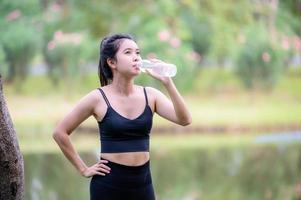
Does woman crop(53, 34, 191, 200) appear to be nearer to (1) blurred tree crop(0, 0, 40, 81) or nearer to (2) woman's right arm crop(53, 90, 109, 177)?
(2) woman's right arm crop(53, 90, 109, 177)

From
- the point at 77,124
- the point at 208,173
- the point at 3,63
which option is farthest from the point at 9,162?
the point at 208,173

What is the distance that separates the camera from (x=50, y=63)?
5816 mm

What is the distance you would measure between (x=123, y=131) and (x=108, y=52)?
0.25 metres

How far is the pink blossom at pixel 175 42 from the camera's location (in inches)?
235

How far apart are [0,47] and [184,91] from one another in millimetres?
1427

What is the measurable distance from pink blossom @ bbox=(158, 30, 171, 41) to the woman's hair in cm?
355

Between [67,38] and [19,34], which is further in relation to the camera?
[67,38]

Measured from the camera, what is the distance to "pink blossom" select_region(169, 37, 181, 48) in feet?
19.6

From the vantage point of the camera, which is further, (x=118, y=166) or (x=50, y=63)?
(x=50, y=63)

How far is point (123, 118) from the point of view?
225cm

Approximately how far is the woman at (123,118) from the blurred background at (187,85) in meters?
3.39

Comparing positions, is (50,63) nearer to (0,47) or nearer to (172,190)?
(0,47)

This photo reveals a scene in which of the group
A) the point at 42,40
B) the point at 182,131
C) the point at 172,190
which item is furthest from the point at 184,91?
the point at 42,40

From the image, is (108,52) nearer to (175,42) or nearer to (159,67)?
(159,67)
